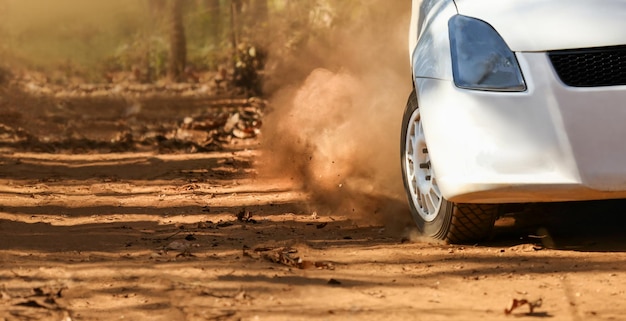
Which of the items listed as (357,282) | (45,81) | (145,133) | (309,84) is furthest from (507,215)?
(45,81)

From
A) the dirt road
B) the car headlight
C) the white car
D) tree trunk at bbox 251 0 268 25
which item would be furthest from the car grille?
tree trunk at bbox 251 0 268 25

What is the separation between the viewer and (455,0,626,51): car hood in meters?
5.58

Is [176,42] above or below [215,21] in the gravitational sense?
below

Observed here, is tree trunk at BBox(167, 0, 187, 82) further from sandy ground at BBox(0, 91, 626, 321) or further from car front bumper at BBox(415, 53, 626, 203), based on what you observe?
car front bumper at BBox(415, 53, 626, 203)

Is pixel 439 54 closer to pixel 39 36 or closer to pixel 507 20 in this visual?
pixel 507 20

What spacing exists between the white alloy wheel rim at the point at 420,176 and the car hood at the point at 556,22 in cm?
84

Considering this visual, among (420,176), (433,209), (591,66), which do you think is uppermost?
(591,66)

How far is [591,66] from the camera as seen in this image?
5559mm

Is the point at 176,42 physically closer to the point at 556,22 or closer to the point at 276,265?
the point at 276,265

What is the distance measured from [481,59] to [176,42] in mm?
14836

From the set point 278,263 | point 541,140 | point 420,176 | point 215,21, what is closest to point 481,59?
point 541,140

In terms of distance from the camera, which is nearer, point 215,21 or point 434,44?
point 434,44

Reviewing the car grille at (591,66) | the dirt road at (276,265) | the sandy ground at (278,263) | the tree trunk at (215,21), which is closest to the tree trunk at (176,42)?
the tree trunk at (215,21)

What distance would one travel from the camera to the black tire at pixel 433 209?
20.1 feet
